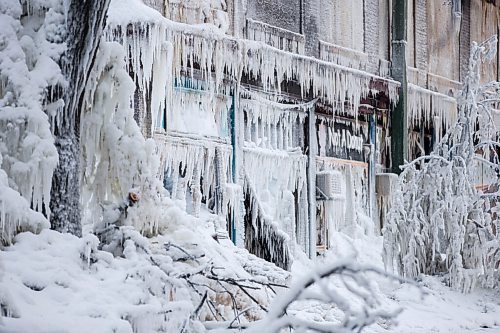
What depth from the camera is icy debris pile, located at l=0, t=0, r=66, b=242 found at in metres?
5.80

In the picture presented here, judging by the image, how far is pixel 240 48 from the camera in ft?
46.2

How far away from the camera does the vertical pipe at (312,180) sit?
16.3m

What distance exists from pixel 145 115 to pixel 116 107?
5962 mm

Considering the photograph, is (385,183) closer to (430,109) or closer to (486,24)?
(430,109)

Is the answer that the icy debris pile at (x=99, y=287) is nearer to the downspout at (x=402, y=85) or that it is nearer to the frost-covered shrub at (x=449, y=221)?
the frost-covered shrub at (x=449, y=221)

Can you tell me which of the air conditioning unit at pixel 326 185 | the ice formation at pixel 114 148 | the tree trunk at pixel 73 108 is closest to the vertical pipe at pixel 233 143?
the air conditioning unit at pixel 326 185

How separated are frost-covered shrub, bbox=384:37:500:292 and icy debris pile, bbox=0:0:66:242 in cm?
1055

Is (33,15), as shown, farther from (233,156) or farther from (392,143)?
(392,143)

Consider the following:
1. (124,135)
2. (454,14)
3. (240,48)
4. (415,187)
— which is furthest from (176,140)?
(454,14)

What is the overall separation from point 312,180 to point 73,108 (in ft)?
35.2

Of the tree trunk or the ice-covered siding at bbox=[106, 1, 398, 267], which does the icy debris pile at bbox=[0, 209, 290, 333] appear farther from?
the ice-covered siding at bbox=[106, 1, 398, 267]

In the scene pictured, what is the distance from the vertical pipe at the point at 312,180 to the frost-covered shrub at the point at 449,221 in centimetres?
162

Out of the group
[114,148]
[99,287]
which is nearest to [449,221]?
[114,148]

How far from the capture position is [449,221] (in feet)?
50.5
